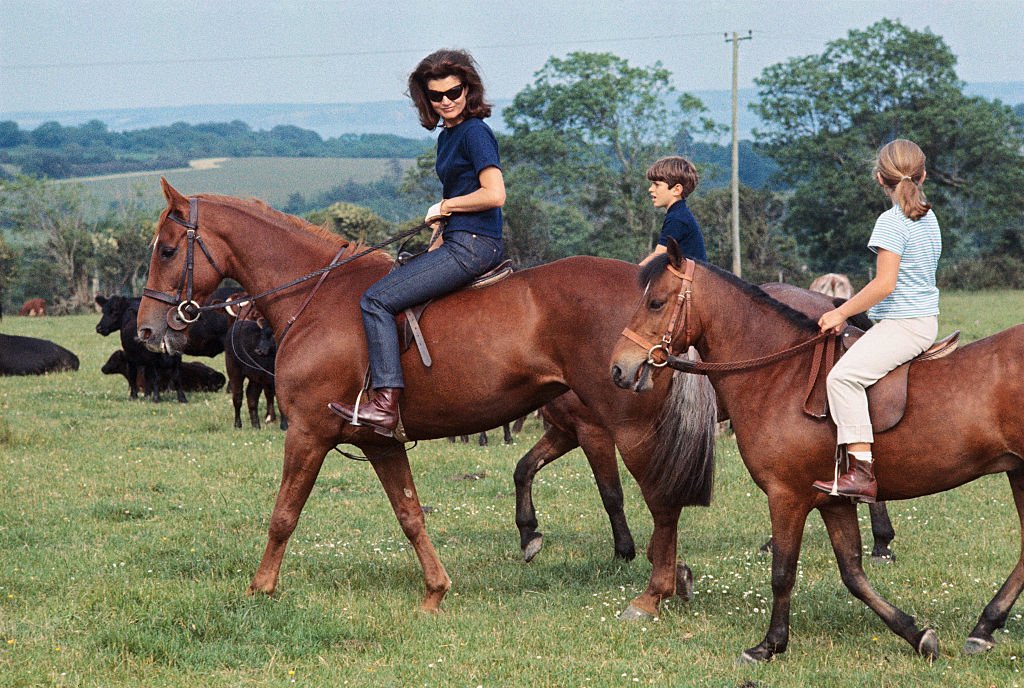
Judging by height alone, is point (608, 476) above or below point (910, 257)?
below

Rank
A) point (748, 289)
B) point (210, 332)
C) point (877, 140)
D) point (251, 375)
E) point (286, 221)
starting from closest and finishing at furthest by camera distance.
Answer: point (748, 289), point (286, 221), point (251, 375), point (210, 332), point (877, 140)

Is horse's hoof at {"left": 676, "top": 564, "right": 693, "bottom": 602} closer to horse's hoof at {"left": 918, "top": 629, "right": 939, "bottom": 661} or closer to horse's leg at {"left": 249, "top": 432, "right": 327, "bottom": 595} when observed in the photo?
horse's hoof at {"left": 918, "top": 629, "right": 939, "bottom": 661}

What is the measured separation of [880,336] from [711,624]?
2.09 m

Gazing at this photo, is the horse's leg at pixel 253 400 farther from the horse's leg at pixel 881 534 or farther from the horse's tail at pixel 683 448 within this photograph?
the horse's tail at pixel 683 448

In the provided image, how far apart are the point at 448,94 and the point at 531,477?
3422mm

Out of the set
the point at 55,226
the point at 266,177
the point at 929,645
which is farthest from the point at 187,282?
the point at 266,177

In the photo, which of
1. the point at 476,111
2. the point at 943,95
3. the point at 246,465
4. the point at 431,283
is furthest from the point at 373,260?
the point at 943,95

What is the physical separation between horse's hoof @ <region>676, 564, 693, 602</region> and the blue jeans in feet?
7.07

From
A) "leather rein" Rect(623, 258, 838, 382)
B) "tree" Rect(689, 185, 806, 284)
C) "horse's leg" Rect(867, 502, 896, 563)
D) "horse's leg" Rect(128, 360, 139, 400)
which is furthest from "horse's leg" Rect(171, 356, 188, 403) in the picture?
"tree" Rect(689, 185, 806, 284)

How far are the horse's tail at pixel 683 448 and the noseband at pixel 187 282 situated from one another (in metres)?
3.11

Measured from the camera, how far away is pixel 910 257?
5574mm

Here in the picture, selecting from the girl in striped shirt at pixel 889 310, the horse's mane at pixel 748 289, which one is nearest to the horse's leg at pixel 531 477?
the horse's mane at pixel 748 289

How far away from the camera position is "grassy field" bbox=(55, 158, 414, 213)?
137 meters

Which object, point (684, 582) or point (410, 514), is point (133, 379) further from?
point (684, 582)
